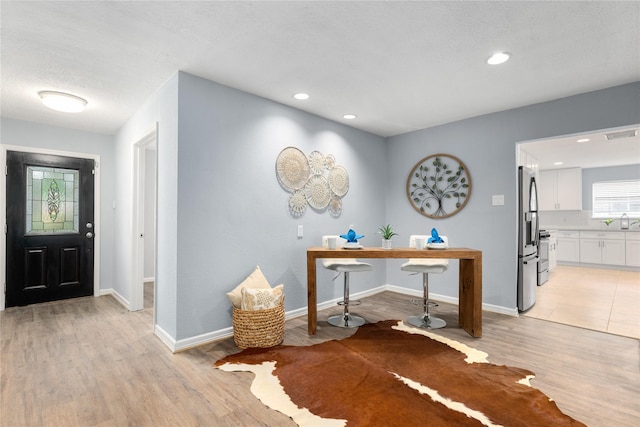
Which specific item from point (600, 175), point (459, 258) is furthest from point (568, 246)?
point (459, 258)

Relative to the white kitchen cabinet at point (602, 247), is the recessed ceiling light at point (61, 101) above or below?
above

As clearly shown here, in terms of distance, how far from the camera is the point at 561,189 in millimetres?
7625

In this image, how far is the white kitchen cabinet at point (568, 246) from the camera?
7.20 m

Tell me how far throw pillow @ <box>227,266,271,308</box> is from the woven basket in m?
0.10

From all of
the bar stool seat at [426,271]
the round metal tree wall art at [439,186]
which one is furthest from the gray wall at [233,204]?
the round metal tree wall art at [439,186]

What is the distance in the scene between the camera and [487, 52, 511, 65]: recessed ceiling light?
102 inches

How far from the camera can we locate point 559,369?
2432 mm

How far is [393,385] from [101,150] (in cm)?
514

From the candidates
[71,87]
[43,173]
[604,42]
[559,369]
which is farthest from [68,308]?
[604,42]

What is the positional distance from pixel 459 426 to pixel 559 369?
1268 millimetres

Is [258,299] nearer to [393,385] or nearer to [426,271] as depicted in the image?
[393,385]

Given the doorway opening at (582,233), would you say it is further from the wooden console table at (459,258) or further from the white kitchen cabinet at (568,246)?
the wooden console table at (459,258)

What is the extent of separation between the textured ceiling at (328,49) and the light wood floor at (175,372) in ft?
8.10

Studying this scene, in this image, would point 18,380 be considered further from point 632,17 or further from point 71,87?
point 632,17
